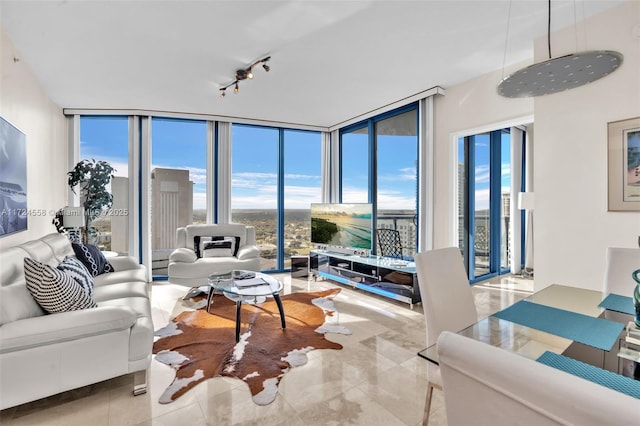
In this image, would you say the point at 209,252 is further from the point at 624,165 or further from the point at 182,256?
the point at 624,165

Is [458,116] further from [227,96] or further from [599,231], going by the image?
[227,96]

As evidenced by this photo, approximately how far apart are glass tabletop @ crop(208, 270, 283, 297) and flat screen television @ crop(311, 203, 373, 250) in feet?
5.36

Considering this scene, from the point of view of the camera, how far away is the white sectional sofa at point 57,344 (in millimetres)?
1615

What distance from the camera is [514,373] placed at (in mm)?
542

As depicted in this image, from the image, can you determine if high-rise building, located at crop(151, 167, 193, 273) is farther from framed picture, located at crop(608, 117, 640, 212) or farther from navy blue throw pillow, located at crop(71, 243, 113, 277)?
framed picture, located at crop(608, 117, 640, 212)

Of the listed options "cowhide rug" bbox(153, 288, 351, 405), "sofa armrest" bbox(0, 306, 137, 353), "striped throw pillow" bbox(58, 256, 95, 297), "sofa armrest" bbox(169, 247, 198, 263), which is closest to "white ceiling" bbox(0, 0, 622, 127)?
"striped throw pillow" bbox(58, 256, 95, 297)

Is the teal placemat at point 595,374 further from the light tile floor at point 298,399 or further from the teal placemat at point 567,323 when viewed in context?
the light tile floor at point 298,399

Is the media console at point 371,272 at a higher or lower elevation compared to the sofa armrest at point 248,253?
lower

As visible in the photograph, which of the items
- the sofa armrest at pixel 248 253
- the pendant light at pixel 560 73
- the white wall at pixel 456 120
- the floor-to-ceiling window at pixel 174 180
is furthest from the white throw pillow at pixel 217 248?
the pendant light at pixel 560 73

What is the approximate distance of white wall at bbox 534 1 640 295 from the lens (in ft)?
7.44

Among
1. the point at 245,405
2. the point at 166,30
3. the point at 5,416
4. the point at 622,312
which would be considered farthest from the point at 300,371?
the point at 166,30

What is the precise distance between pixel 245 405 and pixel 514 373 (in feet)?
5.78

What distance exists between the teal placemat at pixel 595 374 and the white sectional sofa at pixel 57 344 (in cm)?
217

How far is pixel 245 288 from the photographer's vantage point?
2992 mm
